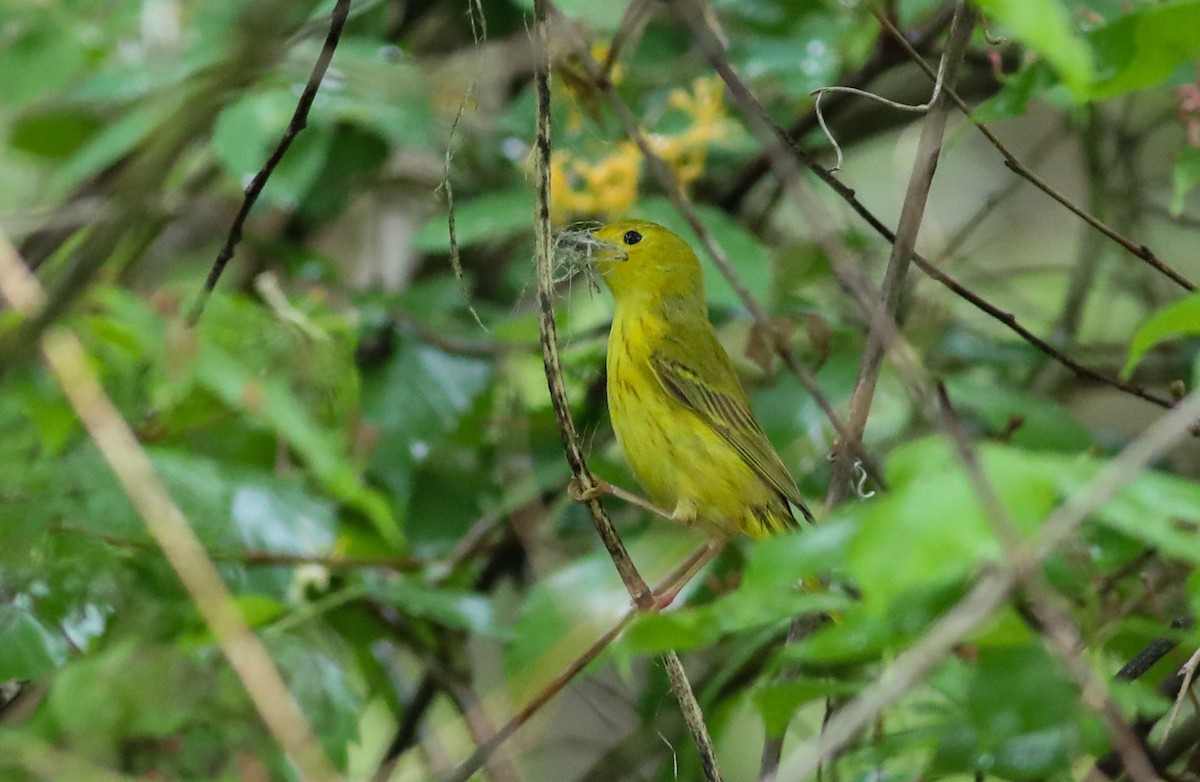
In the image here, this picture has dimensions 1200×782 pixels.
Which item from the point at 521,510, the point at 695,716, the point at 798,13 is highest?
the point at 798,13

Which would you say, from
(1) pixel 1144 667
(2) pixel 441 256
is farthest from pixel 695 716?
(2) pixel 441 256

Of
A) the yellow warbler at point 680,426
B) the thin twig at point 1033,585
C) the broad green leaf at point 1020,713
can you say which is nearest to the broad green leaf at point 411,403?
the yellow warbler at point 680,426

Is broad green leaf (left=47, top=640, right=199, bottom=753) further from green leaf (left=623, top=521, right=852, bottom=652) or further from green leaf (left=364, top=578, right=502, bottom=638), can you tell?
green leaf (left=623, top=521, right=852, bottom=652)

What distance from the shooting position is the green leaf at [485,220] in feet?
11.1

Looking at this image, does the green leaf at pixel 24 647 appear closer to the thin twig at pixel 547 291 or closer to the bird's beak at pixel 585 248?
the thin twig at pixel 547 291

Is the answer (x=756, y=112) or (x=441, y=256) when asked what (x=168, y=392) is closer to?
(x=756, y=112)

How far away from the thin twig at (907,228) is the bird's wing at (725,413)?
1252 mm

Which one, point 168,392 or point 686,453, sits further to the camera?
point 686,453

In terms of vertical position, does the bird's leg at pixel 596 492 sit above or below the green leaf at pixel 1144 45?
below

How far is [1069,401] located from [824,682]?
10.2ft

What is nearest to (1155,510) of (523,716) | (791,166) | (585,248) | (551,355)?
(791,166)

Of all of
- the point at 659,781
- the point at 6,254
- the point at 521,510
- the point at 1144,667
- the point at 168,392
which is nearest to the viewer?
the point at 6,254

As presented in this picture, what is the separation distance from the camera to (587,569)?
10.5ft

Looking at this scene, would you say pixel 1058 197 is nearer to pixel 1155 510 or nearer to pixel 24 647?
pixel 1155 510
